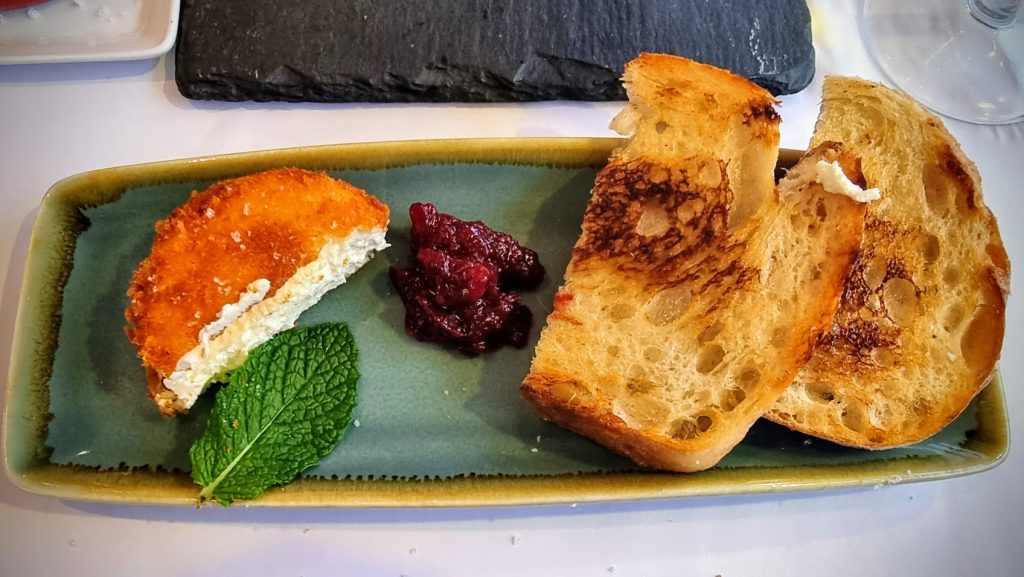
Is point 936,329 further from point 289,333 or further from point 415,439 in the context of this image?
point 289,333

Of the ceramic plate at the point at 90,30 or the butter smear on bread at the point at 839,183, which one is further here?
the ceramic plate at the point at 90,30

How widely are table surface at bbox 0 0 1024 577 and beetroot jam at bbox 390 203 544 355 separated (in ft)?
1.65

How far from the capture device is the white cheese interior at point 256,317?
193 centimetres

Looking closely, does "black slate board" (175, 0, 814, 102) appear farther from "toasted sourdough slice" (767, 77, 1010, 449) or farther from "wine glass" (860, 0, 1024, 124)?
"toasted sourdough slice" (767, 77, 1010, 449)

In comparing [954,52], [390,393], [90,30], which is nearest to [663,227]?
[390,393]

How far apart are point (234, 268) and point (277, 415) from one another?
41 cm

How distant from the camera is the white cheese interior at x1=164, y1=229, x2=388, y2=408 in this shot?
1.93m

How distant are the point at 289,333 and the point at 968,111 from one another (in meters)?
2.46

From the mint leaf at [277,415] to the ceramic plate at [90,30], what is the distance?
4.03 feet

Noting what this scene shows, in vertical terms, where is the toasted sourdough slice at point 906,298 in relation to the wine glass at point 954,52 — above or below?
below

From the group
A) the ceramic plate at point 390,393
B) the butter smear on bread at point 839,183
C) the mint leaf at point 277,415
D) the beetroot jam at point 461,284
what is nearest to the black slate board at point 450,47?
the ceramic plate at point 390,393

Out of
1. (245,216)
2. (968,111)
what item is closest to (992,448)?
(968,111)

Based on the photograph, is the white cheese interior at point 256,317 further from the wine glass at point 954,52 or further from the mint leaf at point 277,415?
the wine glass at point 954,52

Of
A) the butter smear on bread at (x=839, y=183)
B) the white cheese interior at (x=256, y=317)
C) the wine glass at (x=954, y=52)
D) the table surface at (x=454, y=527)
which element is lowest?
the table surface at (x=454, y=527)
